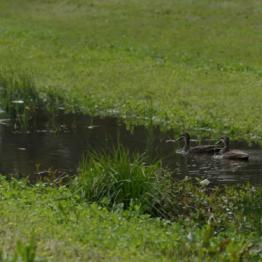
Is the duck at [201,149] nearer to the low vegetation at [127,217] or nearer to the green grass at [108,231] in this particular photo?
the low vegetation at [127,217]

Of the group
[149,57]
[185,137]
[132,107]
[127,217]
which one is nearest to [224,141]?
[185,137]

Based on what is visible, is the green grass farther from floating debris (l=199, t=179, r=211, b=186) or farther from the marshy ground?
floating debris (l=199, t=179, r=211, b=186)

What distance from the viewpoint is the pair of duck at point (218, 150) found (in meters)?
16.6

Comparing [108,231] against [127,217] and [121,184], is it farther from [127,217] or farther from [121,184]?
[121,184]

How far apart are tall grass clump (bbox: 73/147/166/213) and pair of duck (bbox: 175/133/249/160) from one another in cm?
379

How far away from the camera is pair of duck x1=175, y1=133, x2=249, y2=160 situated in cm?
1658

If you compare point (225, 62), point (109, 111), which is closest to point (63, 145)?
point (109, 111)

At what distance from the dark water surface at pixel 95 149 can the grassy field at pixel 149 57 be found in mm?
1226

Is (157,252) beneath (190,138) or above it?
above

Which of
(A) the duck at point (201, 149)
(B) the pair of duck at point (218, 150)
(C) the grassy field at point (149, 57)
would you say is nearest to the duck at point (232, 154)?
(B) the pair of duck at point (218, 150)

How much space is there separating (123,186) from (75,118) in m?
8.62

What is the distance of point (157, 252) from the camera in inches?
390

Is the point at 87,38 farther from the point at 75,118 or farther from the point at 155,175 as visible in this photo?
the point at 155,175

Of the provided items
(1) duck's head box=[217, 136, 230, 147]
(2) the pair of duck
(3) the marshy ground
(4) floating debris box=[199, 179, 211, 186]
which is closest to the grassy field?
(3) the marshy ground
